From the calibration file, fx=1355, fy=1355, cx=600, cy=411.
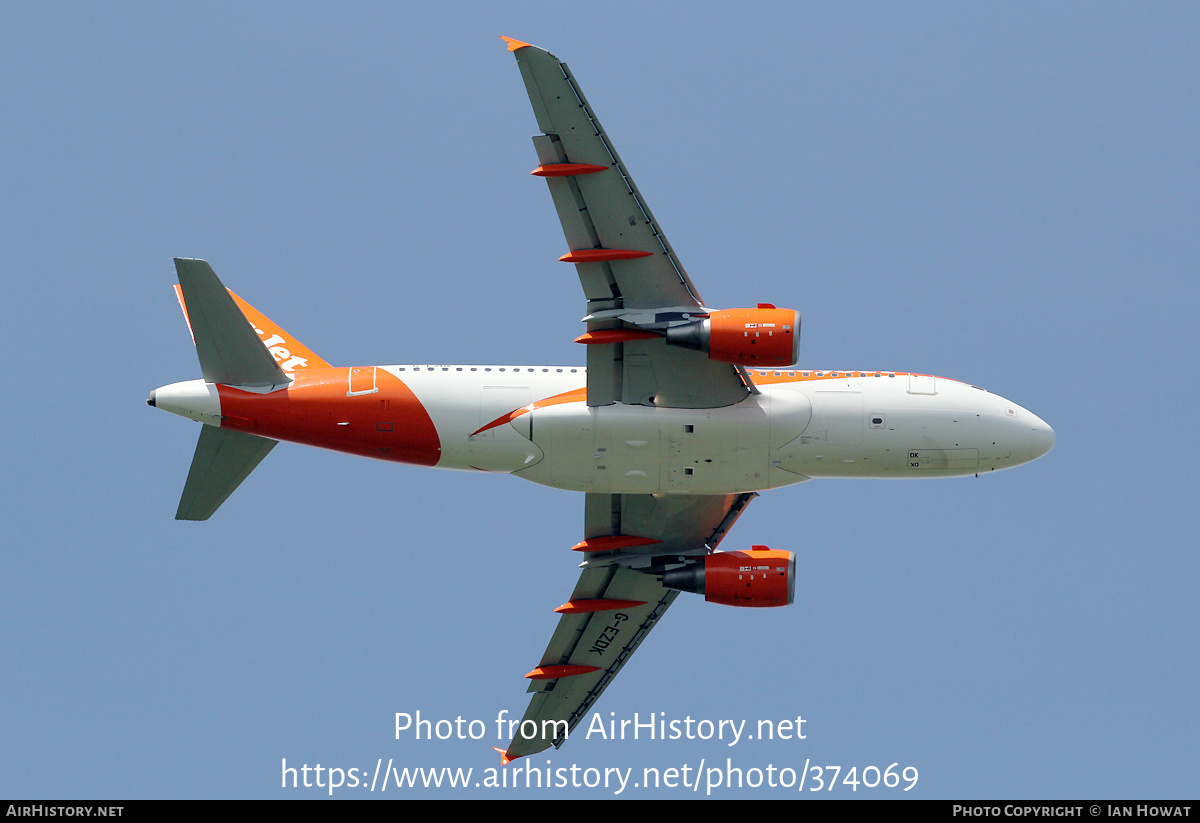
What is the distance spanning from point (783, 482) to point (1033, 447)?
7585 mm

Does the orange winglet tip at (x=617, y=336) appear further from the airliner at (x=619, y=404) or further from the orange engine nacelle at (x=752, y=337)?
the orange engine nacelle at (x=752, y=337)

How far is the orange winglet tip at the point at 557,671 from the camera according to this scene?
4612 cm

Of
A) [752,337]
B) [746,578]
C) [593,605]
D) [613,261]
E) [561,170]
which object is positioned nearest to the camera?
[561,170]

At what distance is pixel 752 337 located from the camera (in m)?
38.2

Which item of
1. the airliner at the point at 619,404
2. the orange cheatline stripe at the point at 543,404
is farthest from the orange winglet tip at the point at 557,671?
the orange cheatline stripe at the point at 543,404

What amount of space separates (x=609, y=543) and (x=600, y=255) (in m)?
10.5

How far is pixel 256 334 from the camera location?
1550 inches

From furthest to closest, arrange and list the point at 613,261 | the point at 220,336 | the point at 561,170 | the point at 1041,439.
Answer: the point at 1041,439 < the point at 220,336 < the point at 613,261 < the point at 561,170

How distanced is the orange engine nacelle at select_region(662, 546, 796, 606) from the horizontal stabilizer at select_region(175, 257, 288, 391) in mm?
14395

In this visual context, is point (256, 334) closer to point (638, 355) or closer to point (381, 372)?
point (381, 372)

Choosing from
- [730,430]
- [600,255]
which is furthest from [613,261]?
[730,430]

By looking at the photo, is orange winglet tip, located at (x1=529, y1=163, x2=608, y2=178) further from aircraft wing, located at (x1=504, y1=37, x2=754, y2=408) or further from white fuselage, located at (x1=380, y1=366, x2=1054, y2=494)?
white fuselage, located at (x1=380, y1=366, x2=1054, y2=494)

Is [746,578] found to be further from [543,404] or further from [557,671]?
[543,404]

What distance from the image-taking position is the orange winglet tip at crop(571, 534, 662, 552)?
4419 centimetres
